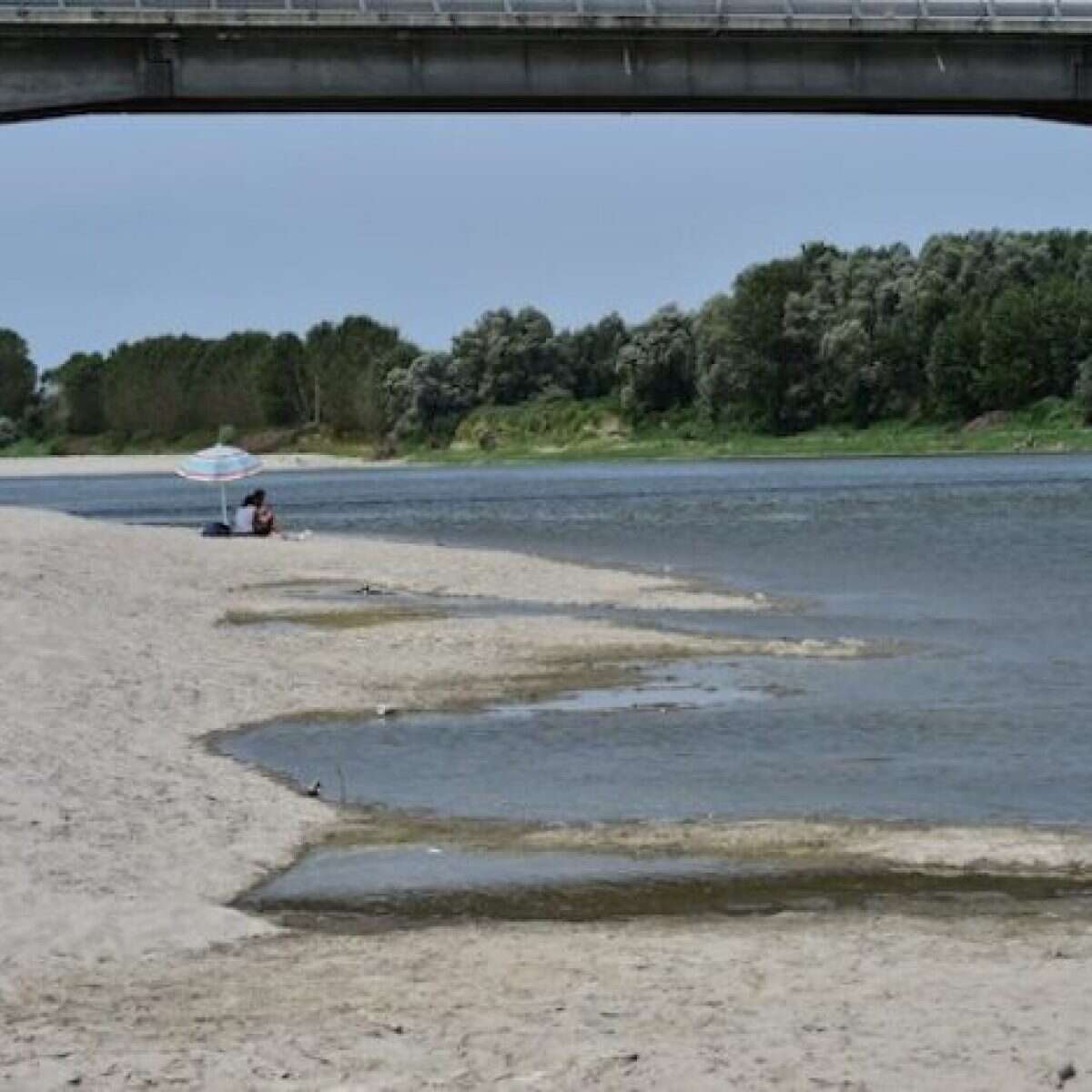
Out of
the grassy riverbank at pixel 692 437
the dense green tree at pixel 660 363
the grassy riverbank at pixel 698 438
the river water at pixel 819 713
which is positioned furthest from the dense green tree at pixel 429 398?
the river water at pixel 819 713

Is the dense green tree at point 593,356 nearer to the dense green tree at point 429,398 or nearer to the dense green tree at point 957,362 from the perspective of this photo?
the dense green tree at point 429,398

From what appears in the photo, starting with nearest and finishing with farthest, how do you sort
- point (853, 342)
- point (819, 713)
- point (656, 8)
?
point (819, 713) → point (656, 8) → point (853, 342)

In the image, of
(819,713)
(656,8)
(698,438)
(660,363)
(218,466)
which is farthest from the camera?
(698,438)

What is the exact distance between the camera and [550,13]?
190ft

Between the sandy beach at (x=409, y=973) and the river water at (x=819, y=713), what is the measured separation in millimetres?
1329

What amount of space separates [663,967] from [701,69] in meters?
50.8

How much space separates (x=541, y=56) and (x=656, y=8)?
3.20 m

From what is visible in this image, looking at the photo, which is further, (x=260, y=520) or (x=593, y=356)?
(x=593, y=356)

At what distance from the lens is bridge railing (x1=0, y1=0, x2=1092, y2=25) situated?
186 ft

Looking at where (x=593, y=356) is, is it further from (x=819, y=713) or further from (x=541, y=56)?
(x=819, y=713)

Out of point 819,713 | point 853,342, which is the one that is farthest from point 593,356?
point 819,713

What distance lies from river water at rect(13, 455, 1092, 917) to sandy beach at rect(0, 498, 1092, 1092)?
1329 mm

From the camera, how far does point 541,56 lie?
2357 inches

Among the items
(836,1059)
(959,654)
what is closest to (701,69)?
(959,654)
